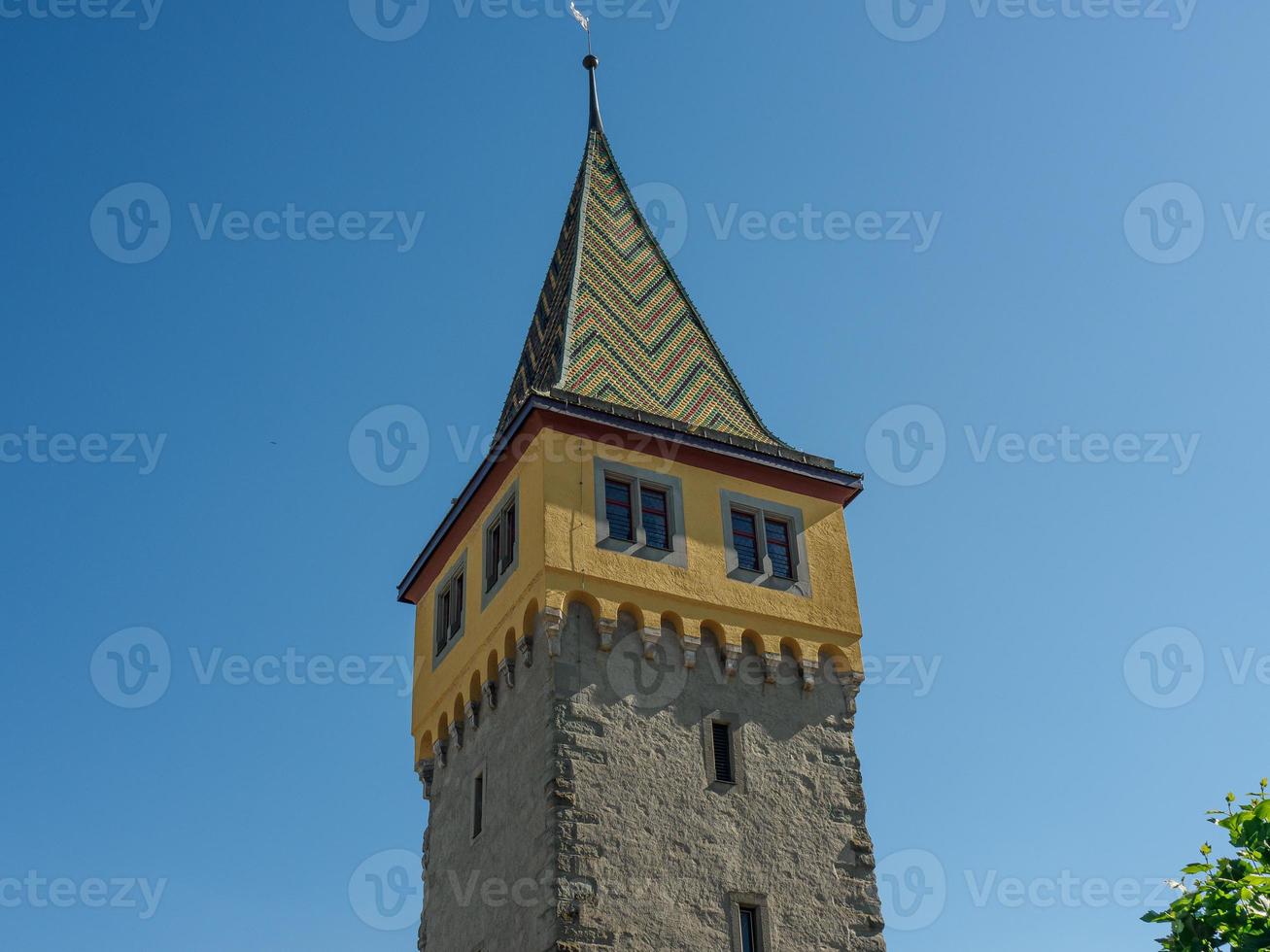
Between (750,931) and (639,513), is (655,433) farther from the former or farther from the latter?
(750,931)

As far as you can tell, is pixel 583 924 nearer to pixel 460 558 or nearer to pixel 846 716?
pixel 846 716

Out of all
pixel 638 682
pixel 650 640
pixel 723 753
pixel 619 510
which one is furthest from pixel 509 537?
pixel 723 753

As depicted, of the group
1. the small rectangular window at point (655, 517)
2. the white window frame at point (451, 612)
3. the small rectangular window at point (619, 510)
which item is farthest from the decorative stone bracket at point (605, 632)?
the white window frame at point (451, 612)

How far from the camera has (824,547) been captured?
2277 cm

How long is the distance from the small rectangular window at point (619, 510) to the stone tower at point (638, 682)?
4 centimetres

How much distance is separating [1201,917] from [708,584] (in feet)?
27.7

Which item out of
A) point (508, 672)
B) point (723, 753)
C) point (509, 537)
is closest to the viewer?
point (723, 753)

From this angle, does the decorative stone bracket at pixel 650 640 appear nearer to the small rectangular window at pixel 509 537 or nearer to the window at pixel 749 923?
the small rectangular window at pixel 509 537

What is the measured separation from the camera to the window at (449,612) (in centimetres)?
2333

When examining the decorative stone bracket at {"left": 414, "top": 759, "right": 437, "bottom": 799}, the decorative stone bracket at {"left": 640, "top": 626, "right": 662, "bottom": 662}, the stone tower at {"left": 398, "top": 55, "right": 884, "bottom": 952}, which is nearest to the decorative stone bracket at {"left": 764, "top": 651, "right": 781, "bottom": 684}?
the stone tower at {"left": 398, "top": 55, "right": 884, "bottom": 952}

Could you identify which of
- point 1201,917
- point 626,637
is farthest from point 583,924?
point 1201,917

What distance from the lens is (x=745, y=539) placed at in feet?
72.8

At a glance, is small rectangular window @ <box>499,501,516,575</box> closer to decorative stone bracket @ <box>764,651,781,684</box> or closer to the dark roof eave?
the dark roof eave

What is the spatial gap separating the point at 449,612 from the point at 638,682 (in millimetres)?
5171
